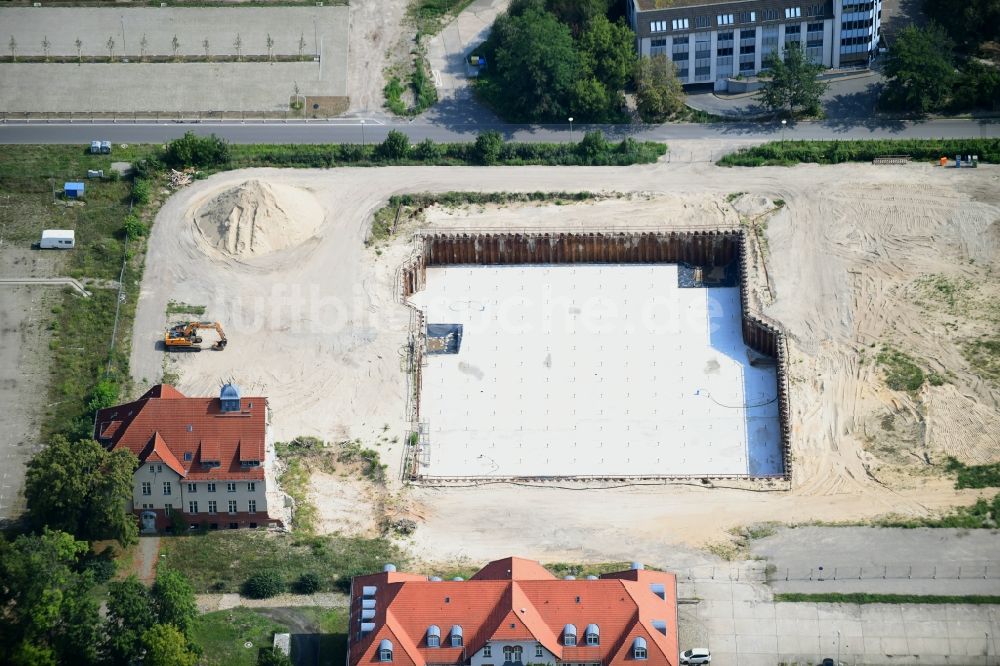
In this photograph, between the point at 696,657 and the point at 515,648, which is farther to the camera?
the point at 696,657

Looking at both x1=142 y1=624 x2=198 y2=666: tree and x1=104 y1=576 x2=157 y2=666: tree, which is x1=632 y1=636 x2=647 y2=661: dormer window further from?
x1=104 y1=576 x2=157 y2=666: tree

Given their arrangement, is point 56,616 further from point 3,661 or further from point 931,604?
point 931,604

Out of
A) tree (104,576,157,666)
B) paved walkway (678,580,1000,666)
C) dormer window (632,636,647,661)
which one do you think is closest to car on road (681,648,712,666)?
paved walkway (678,580,1000,666)

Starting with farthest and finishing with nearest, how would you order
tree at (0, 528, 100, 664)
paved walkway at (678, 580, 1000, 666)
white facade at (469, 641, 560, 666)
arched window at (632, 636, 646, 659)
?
paved walkway at (678, 580, 1000, 666) → tree at (0, 528, 100, 664) → white facade at (469, 641, 560, 666) → arched window at (632, 636, 646, 659)

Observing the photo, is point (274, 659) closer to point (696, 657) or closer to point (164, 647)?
point (164, 647)

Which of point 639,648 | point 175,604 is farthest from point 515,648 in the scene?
point 175,604

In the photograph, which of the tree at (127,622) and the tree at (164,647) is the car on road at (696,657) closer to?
the tree at (164,647)
